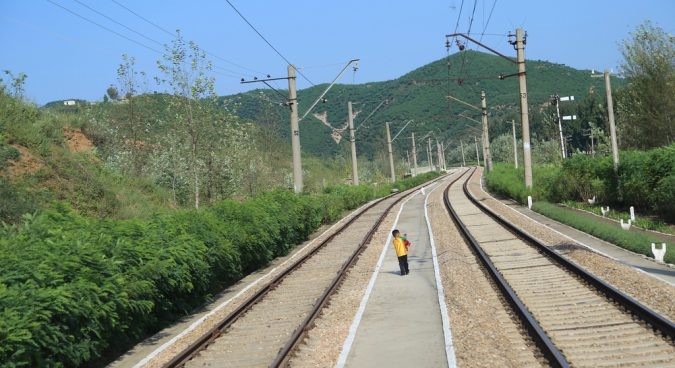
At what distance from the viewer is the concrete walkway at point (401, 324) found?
9406 millimetres

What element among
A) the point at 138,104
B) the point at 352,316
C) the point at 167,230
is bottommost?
the point at 352,316

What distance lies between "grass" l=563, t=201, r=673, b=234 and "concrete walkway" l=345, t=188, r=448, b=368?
10.3 m

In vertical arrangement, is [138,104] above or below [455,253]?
above

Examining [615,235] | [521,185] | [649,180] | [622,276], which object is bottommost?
[622,276]

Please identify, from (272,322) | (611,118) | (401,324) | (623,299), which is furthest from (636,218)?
(272,322)

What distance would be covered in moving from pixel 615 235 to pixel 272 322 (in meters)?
12.1

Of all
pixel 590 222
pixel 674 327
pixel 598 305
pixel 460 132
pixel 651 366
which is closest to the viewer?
pixel 651 366

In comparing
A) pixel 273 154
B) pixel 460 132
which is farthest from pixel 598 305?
pixel 460 132

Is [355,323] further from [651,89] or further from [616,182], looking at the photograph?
[651,89]

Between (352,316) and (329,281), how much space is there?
4.24 metres

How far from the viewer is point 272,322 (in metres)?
12.6

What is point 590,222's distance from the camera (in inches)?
951

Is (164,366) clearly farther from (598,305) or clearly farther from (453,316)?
(598,305)

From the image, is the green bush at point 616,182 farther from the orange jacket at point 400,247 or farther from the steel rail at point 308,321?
the steel rail at point 308,321
